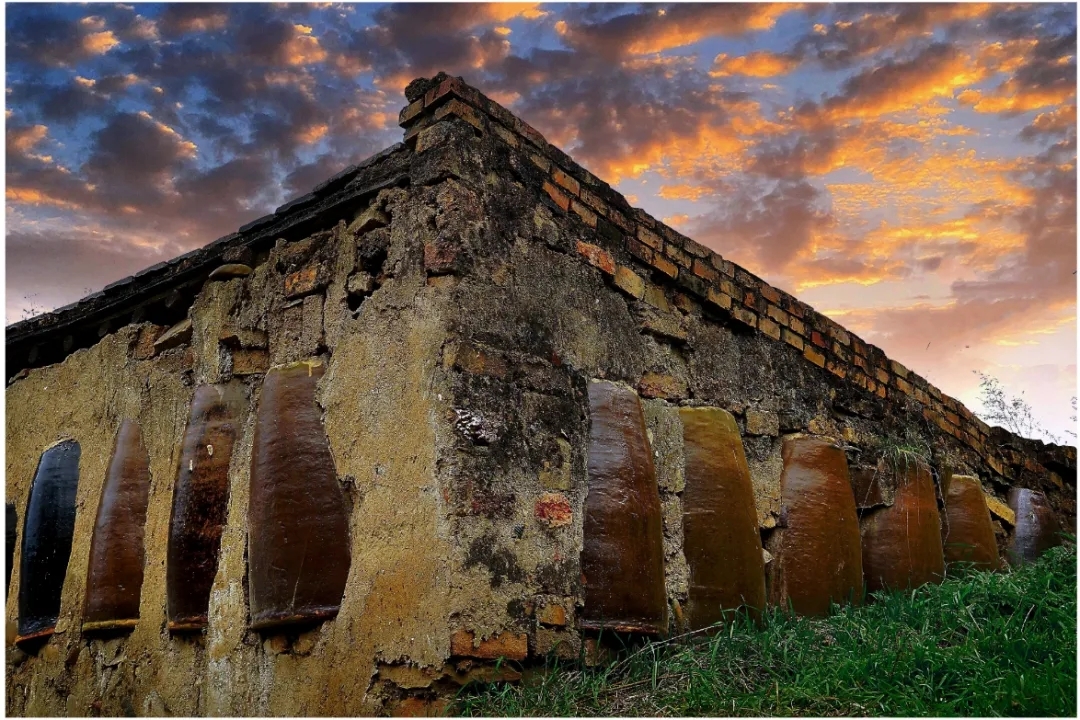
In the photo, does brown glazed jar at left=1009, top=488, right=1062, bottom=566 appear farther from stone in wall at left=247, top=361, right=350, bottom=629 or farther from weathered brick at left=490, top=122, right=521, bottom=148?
stone in wall at left=247, top=361, right=350, bottom=629

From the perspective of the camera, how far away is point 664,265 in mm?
3967

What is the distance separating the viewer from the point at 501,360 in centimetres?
Result: 306

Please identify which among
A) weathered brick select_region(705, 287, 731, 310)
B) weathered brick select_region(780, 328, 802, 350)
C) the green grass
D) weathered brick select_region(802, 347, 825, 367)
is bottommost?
the green grass

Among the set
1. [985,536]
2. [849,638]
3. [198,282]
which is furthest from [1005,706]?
[198,282]

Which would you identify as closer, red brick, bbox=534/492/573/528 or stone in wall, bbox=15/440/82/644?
red brick, bbox=534/492/573/528

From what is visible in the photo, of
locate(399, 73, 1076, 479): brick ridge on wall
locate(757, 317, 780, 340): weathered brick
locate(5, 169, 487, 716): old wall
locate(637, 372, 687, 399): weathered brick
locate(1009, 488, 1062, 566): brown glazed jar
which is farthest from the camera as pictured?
locate(1009, 488, 1062, 566): brown glazed jar

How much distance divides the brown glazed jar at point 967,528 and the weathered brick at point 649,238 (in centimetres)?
236

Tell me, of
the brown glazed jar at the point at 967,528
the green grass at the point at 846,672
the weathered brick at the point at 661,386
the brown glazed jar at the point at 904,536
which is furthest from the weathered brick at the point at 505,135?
the brown glazed jar at the point at 967,528

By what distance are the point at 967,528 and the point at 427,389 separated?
11.5ft

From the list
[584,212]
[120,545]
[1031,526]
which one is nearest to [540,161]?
[584,212]

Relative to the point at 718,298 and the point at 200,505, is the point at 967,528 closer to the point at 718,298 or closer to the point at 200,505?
the point at 718,298

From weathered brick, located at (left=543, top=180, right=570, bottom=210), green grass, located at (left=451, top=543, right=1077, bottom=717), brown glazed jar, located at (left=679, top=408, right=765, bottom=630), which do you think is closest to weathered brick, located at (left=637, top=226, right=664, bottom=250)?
weathered brick, located at (left=543, top=180, right=570, bottom=210)

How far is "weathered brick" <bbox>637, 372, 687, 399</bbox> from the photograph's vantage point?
3686mm

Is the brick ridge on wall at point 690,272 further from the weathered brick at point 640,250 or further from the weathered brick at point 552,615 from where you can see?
the weathered brick at point 552,615
